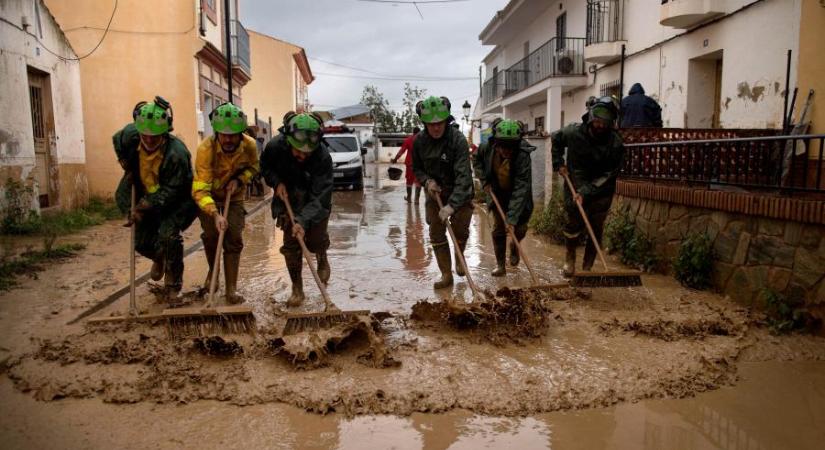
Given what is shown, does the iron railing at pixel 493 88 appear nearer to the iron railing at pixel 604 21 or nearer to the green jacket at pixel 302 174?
the iron railing at pixel 604 21

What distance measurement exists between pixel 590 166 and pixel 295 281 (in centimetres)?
310

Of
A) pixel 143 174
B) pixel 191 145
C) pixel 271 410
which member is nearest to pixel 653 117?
pixel 143 174

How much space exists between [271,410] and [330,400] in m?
Answer: 0.32

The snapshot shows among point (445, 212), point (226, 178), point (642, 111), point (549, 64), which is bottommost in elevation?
point (445, 212)

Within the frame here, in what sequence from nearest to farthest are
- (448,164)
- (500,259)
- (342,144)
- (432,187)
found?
1. (432,187)
2. (448,164)
3. (500,259)
4. (342,144)

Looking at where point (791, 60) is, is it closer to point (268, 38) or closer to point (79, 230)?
point (79, 230)

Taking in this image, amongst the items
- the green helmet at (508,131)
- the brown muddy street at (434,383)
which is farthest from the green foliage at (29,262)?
the green helmet at (508,131)

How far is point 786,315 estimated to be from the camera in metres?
4.58

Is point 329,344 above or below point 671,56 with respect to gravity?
below

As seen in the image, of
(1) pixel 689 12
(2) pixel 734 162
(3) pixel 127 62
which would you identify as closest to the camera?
(2) pixel 734 162

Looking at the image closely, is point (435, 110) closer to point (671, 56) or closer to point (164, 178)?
point (164, 178)

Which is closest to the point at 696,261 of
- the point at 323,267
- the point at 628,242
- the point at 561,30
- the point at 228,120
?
the point at 628,242

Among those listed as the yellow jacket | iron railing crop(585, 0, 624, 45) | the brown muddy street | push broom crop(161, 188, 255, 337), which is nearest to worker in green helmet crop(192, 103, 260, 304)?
the yellow jacket

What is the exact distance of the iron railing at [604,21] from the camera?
15695mm
